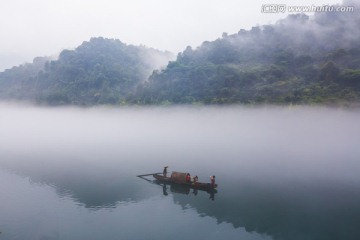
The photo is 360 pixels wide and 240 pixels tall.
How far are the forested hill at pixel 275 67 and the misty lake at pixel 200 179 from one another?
581cm

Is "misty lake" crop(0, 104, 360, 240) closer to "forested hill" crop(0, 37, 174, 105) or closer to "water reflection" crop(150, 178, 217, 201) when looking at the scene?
"water reflection" crop(150, 178, 217, 201)

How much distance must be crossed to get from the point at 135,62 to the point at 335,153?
10574 cm

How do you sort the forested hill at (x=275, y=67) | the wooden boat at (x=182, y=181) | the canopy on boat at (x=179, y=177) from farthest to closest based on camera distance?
the forested hill at (x=275, y=67)
the canopy on boat at (x=179, y=177)
the wooden boat at (x=182, y=181)

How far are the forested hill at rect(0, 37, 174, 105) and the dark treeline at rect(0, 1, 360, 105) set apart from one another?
40 centimetres

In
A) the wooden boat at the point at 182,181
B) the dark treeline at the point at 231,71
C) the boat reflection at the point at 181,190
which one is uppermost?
the dark treeline at the point at 231,71

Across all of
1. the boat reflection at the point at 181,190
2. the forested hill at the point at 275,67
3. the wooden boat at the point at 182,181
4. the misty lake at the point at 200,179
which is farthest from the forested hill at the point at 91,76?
the boat reflection at the point at 181,190

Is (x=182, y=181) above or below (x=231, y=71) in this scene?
below

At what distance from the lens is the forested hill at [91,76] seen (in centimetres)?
12262

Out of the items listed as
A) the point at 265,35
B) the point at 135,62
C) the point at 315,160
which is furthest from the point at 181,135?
the point at 135,62

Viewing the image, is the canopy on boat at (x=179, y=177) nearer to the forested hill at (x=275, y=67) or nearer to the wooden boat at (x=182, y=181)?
the wooden boat at (x=182, y=181)

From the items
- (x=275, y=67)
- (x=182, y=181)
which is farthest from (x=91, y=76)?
(x=182, y=181)

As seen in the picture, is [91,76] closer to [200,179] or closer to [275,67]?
[275,67]

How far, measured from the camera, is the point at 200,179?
139 feet

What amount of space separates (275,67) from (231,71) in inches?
501
